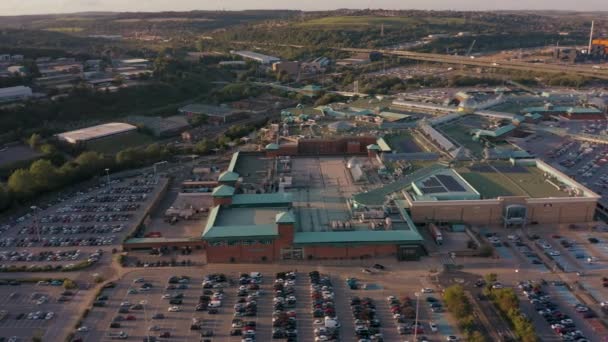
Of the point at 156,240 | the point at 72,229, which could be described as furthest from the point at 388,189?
the point at 72,229

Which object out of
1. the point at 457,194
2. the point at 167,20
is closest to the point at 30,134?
the point at 457,194

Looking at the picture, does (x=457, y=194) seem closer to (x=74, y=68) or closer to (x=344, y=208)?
(x=344, y=208)

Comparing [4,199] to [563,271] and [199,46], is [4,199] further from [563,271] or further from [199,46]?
[199,46]

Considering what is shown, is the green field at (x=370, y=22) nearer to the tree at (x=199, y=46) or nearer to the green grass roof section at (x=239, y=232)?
the tree at (x=199, y=46)

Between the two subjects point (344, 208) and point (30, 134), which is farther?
point (30, 134)

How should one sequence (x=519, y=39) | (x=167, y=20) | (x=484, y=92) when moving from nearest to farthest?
(x=484, y=92)
(x=519, y=39)
(x=167, y=20)

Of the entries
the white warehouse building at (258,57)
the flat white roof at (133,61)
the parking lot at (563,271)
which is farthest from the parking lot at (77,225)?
the white warehouse building at (258,57)
